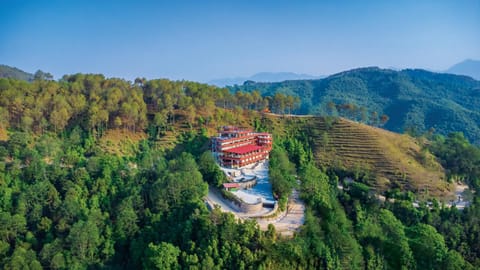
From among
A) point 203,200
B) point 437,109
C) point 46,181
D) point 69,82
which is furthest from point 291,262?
point 437,109

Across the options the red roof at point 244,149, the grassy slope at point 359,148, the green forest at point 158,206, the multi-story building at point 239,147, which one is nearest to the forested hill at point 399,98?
the grassy slope at point 359,148

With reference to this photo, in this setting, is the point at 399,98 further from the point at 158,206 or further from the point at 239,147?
the point at 158,206

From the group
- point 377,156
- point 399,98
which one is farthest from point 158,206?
point 399,98

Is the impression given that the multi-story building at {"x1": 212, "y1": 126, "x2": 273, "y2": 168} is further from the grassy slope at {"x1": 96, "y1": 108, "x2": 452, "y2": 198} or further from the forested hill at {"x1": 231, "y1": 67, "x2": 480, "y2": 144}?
the forested hill at {"x1": 231, "y1": 67, "x2": 480, "y2": 144}

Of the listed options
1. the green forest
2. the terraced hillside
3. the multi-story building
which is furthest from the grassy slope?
the multi-story building

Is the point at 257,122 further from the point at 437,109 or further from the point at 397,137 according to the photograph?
the point at 437,109

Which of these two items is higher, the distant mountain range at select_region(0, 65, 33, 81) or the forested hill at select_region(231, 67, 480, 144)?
the distant mountain range at select_region(0, 65, 33, 81)
